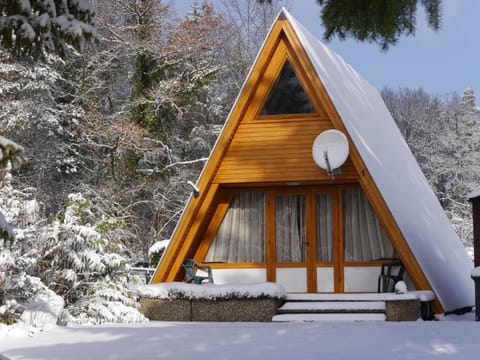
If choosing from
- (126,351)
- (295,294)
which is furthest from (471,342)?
(295,294)

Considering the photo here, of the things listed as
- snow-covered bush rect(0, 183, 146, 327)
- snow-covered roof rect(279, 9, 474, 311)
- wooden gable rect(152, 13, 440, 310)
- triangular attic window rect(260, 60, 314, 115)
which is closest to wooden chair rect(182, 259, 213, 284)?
wooden gable rect(152, 13, 440, 310)

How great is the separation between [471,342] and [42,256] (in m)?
6.52

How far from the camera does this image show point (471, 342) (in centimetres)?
697

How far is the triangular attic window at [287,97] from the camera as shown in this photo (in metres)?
11.8

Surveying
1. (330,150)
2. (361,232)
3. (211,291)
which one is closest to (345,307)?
(361,232)

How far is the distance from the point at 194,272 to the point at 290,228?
179cm

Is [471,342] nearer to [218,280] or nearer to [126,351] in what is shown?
[126,351]

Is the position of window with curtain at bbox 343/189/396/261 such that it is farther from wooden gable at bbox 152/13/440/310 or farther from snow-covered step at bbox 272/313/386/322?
snow-covered step at bbox 272/313/386/322

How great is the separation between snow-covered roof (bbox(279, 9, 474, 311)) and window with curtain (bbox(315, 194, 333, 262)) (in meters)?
1.05

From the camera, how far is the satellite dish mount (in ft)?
35.4

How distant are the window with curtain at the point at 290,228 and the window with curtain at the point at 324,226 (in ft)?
0.79

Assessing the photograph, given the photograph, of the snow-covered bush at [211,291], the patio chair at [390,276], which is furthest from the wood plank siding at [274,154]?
the snow-covered bush at [211,291]

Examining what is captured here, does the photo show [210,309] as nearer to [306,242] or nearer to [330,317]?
[330,317]

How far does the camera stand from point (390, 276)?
36.4 feet
